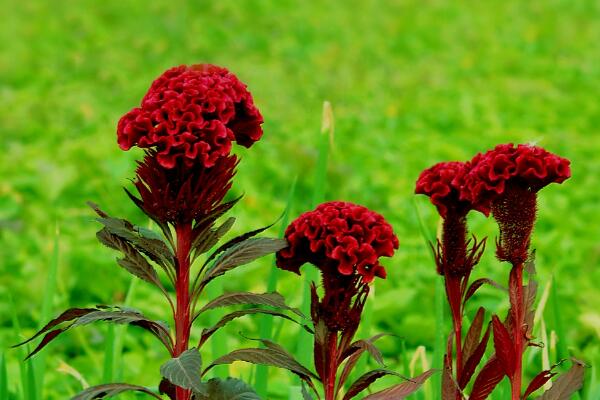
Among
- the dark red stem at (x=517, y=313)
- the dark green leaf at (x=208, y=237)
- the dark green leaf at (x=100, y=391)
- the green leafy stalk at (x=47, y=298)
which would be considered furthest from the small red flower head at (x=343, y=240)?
the green leafy stalk at (x=47, y=298)

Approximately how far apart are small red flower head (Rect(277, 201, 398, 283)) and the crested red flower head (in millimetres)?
156

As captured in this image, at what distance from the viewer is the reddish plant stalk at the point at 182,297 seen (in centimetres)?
148

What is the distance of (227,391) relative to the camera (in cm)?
148

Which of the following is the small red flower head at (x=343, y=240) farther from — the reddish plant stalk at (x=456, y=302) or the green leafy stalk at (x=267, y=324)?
the green leafy stalk at (x=267, y=324)

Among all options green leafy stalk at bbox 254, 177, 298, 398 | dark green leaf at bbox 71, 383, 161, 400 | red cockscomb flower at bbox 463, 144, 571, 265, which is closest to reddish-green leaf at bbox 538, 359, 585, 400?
red cockscomb flower at bbox 463, 144, 571, 265

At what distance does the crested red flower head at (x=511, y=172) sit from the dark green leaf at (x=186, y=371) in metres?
0.51

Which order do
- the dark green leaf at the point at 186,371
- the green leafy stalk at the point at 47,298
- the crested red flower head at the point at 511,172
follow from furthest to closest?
the green leafy stalk at the point at 47,298 → the crested red flower head at the point at 511,172 → the dark green leaf at the point at 186,371

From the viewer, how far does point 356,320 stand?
4.84 feet

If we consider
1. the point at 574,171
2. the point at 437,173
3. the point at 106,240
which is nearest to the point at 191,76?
the point at 106,240

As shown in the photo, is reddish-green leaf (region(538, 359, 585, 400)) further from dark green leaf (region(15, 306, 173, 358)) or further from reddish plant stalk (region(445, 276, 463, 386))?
dark green leaf (region(15, 306, 173, 358))

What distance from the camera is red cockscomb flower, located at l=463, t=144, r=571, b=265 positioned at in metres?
1.42

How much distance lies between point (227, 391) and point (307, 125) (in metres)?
4.39

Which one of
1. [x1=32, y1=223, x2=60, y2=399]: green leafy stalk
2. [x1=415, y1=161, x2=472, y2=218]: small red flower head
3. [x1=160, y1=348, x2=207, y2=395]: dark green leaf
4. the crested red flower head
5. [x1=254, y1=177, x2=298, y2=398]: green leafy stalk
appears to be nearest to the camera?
[x1=160, y1=348, x2=207, y2=395]: dark green leaf

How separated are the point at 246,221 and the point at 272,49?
4.06 m
